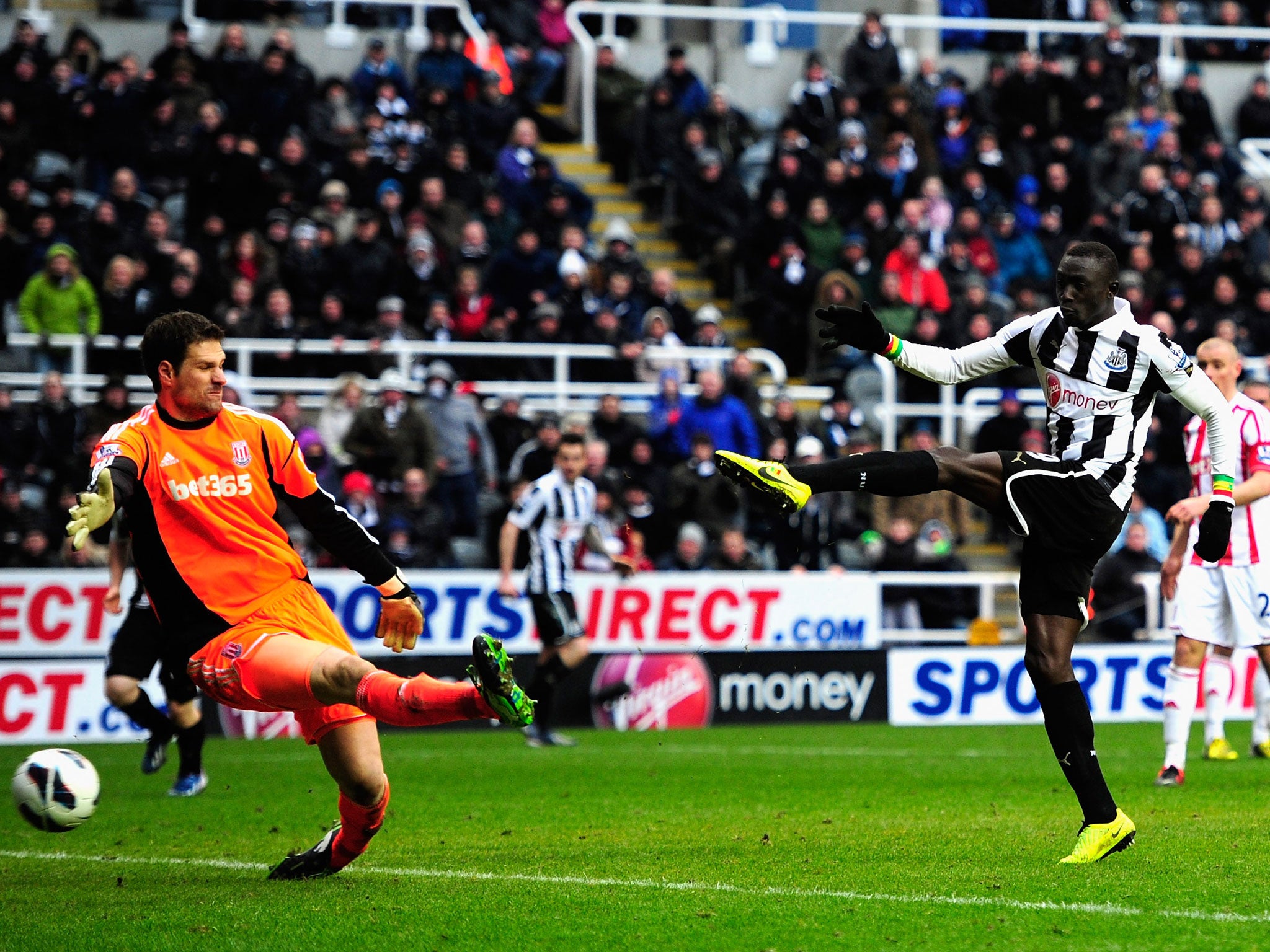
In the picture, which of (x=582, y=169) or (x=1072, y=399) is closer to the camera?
(x=1072, y=399)

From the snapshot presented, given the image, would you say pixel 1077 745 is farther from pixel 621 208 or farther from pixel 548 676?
pixel 621 208

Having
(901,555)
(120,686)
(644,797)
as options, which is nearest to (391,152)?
(901,555)

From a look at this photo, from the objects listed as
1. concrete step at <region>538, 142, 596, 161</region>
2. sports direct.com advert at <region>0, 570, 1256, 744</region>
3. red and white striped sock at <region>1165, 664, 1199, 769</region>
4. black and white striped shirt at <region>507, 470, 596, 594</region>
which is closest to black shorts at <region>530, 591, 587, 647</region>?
black and white striped shirt at <region>507, 470, 596, 594</region>

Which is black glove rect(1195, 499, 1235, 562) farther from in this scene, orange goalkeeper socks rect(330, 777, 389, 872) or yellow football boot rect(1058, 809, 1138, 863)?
orange goalkeeper socks rect(330, 777, 389, 872)

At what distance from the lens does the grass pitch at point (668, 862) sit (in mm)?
6004

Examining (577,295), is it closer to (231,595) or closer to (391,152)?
(391,152)

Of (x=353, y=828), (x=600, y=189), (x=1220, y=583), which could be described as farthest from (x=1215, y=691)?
(x=600, y=189)

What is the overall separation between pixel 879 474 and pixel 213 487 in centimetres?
263

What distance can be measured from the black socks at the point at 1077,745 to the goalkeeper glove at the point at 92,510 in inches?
146

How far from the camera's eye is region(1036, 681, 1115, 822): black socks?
737 cm

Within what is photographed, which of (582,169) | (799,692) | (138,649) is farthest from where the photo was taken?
(582,169)

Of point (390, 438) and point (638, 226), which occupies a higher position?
point (638, 226)

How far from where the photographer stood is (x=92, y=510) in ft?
20.5

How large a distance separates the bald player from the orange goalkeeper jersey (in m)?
5.39
